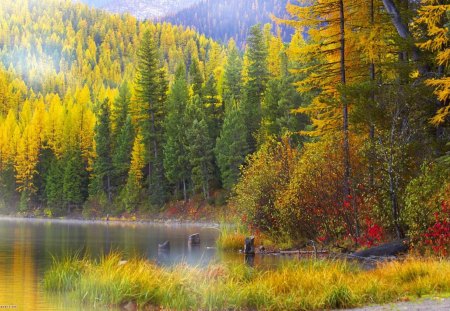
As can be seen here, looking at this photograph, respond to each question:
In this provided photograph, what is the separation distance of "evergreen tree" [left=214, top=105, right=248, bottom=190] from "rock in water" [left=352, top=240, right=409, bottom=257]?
41.8m

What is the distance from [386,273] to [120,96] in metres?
74.6

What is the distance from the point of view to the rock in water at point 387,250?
68.5ft

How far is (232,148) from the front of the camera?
64.1m

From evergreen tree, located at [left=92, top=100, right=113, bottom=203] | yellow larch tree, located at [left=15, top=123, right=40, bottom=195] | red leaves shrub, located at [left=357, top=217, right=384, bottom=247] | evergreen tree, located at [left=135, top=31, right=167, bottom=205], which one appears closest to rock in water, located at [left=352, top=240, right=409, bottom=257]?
red leaves shrub, located at [left=357, top=217, right=384, bottom=247]

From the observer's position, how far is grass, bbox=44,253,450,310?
12.8 meters

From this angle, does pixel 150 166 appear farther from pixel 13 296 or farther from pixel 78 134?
pixel 13 296

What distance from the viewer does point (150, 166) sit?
254 feet

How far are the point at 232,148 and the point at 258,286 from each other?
5093 cm

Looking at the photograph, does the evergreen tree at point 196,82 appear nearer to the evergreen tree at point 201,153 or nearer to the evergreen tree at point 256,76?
the evergreen tree at point 256,76

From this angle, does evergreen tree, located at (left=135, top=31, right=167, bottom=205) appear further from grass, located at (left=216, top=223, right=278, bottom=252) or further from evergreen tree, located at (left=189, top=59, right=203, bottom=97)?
grass, located at (left=216, top=223, right=278, bottom=252)

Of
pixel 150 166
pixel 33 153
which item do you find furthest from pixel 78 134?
pixel 150 166

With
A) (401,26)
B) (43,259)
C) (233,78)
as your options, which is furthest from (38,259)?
(233,78)

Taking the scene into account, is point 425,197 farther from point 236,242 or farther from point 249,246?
point 236,242

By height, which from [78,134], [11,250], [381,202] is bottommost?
[11,250]
